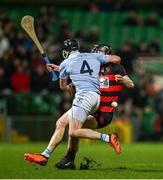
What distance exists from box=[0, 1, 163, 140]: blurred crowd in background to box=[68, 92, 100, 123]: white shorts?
10.8 metres

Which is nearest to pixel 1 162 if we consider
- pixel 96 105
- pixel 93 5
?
pixel 96 105

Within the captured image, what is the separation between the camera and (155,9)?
30047 millimetres

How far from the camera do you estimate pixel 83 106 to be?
11922 millimetres

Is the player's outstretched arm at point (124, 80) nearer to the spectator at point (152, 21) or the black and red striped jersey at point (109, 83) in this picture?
the black and red striped jersey at point (109, 83)

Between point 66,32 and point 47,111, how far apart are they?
4057mm

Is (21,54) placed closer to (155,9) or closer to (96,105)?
(155,9)

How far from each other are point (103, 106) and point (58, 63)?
11140mm

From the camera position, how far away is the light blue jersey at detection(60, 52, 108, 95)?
12.0 metres

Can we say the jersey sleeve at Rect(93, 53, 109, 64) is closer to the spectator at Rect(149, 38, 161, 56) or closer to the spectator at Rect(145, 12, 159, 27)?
the spectator at Rect(149, 38, 161, 56)

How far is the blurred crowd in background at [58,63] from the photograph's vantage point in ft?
76.8

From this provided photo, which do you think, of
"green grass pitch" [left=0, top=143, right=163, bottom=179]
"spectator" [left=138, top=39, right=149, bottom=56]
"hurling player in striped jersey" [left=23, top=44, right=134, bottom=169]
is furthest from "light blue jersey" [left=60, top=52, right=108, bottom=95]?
"spectator" [left=138, top=39, right=149, bottom=56]

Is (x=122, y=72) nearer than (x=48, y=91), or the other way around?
(x=122, y=72)

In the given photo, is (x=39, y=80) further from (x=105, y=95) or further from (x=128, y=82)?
(x=128, y=82)

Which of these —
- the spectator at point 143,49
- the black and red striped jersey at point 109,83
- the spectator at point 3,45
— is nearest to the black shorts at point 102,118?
the black and red striped jersey at point 109,83
